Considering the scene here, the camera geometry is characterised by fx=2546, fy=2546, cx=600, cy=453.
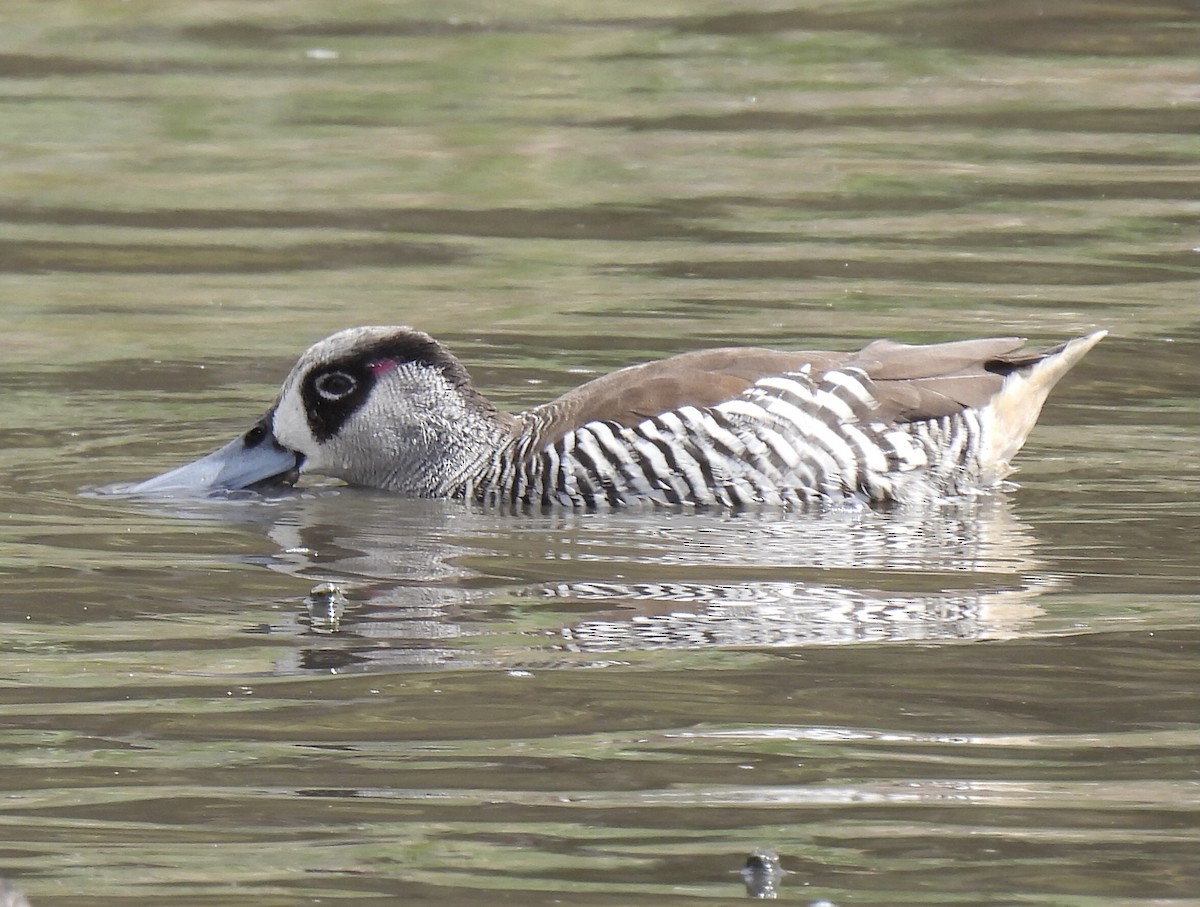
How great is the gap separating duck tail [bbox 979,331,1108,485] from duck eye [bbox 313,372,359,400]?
212 centimetres

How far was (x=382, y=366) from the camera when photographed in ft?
28.3

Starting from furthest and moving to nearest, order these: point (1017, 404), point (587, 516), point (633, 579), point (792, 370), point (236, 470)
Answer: point (236, 470) → point (1017, 404) → point (792, 370) → point (587, 516) → point (633, 579)

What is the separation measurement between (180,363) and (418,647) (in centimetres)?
423

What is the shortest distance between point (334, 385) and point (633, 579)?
6.36ft

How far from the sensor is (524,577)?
7.21 meters

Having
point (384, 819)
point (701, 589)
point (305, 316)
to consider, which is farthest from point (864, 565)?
point (305, 316)

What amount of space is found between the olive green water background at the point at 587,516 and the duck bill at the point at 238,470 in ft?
0.45

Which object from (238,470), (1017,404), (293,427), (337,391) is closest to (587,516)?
(337,391)

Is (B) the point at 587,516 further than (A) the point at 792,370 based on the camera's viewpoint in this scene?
No

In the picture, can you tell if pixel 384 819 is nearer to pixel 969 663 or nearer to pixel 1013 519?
pixel 969 663

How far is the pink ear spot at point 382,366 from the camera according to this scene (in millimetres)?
8617

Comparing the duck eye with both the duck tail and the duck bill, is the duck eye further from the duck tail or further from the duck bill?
the duck tail

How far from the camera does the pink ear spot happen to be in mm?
8617

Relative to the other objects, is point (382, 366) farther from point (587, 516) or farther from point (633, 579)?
point (633, 579)
